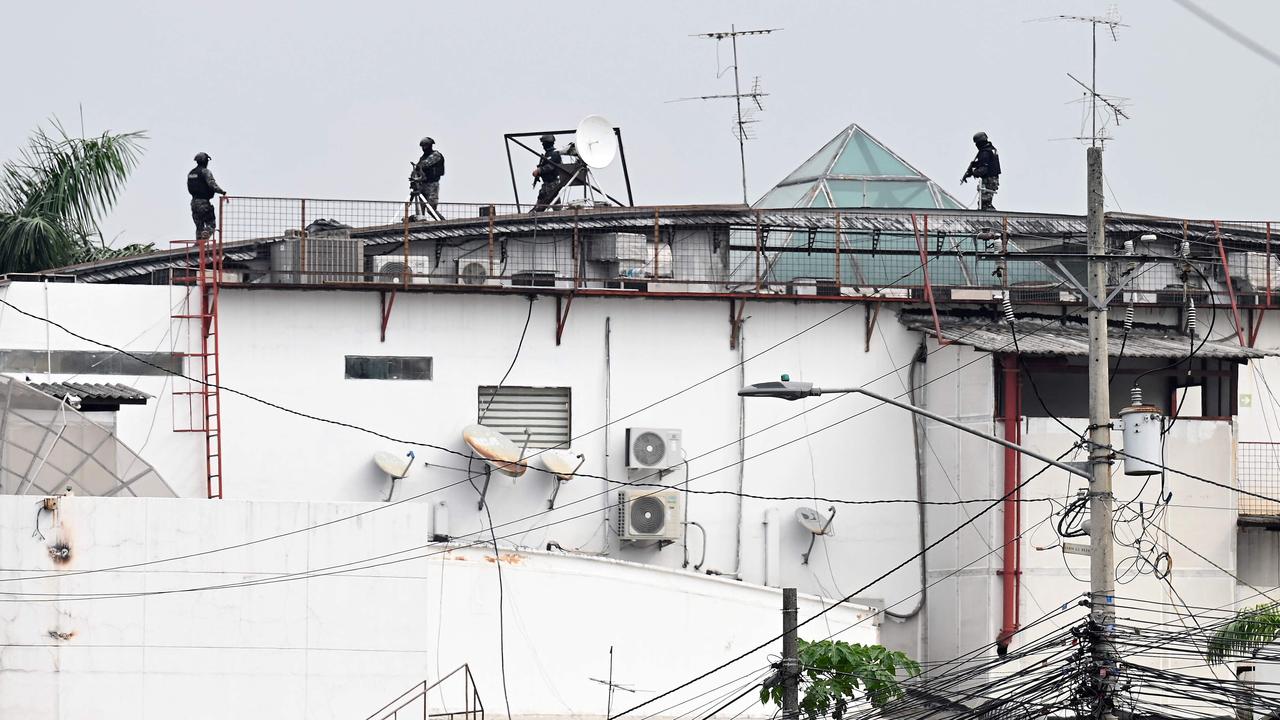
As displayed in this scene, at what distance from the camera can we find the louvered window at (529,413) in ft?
118

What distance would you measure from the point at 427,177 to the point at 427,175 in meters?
0.05

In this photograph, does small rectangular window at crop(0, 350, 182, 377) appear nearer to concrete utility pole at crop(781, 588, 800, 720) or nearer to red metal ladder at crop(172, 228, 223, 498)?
red metal ladder at crop(172, 228, 223, 498)

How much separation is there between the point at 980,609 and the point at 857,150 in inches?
457

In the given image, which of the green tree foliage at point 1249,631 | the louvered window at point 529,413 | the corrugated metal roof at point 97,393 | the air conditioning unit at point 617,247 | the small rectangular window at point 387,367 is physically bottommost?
the green tree foliage at point 1249,631

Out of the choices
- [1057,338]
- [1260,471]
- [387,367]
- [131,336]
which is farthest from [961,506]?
[131,336]

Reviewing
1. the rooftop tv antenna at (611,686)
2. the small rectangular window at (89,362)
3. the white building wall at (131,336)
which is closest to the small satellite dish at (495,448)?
the rooftop tv antenna at (611,686)

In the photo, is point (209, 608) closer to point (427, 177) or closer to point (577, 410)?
point (577, 410)

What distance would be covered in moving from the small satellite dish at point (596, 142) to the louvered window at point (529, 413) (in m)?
Result: 4.66

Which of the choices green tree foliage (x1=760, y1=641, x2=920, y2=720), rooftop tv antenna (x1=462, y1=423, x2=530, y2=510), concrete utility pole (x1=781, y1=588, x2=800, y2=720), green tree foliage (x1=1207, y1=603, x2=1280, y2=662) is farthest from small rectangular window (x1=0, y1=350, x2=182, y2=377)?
green tree foliage (x1=1207, y1=603, x2=1280, y2=662)

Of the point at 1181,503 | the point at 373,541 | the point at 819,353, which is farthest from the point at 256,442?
the point at 1181,503

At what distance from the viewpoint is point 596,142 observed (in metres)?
38.1

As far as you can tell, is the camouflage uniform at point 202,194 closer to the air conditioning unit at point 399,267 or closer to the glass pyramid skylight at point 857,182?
the air conditioning unit at point 399,267

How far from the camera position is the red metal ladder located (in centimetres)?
3475

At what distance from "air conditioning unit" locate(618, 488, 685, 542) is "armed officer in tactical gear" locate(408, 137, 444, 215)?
23.8 feet
